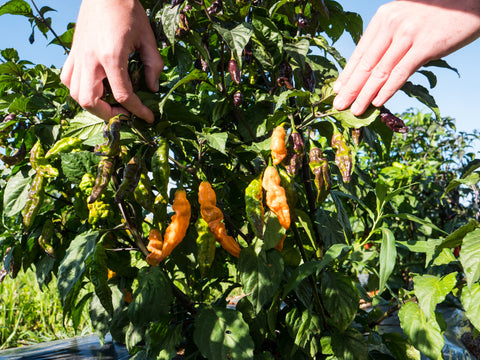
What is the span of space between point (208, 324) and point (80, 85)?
2.91 feet

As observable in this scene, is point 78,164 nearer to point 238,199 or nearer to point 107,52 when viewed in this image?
point 107,52

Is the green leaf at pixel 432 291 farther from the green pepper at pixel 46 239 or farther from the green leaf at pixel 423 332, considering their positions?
the green pepper at pixel 46 239

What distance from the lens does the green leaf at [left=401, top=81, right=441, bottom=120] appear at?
3.94 ft

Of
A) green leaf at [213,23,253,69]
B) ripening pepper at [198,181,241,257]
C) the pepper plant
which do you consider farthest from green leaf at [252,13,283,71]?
ripening pepper at [198,181,241,257]

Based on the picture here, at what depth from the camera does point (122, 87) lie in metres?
1.05

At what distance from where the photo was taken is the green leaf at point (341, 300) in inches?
50.4

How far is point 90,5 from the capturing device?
1.12 metres

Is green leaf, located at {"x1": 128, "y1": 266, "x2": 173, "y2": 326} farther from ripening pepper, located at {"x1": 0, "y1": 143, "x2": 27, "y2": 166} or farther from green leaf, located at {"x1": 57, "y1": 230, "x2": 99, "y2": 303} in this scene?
ripening pepper, located at {"x1": 0, "y1": 143, "x2": 27, "y2": 166}

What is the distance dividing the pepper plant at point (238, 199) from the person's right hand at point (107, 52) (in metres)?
0.07

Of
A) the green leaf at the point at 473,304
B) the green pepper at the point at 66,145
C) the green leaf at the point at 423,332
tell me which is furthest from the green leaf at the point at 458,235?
the green pepper at the point at 66,145

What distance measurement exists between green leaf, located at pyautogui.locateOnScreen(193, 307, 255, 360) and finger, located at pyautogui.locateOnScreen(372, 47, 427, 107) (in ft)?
2.79

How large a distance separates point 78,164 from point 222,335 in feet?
2.63

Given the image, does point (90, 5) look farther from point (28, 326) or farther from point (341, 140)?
point (28, 326)

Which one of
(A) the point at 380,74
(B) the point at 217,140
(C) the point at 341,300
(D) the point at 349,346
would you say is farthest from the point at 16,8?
(D) the point at 349,346
